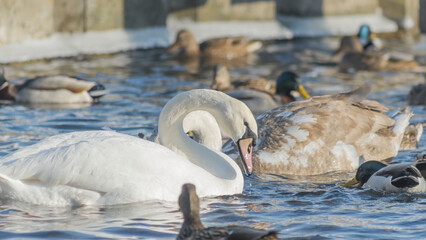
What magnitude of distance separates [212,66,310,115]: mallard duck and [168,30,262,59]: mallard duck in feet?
16.9

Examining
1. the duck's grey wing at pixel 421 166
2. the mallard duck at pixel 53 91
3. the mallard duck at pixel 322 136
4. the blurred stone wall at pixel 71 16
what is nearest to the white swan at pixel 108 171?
the mallard duck at pixel 322 136

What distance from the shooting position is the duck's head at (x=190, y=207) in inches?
205

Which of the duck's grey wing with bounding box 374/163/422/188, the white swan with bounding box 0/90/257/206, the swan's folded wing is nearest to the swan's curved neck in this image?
the white swan with bounding box 0/90/257/206

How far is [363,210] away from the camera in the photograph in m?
6.98

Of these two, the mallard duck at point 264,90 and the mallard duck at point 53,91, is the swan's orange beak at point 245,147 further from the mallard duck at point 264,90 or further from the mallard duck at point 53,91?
the mallard duck at point 53,91

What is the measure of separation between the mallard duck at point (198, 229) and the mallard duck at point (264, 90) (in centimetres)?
643

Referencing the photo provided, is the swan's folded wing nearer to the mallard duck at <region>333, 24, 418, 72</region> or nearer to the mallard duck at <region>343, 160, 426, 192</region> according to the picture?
the mallard duck at <region>343, 160, 426, 192</region>

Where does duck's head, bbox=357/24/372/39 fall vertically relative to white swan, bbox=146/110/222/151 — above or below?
below

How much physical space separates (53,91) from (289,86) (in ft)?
11.0

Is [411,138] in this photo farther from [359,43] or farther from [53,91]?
[359,43]

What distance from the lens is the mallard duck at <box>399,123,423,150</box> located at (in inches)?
394

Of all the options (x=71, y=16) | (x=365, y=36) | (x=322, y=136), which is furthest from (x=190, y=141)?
(x=365, y=36)

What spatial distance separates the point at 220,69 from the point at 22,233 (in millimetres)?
7742

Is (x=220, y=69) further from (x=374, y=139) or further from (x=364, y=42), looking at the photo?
(x=364, y=42)
